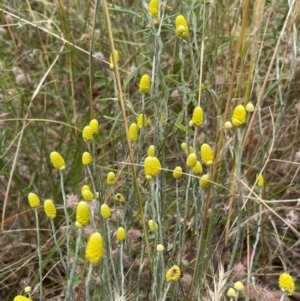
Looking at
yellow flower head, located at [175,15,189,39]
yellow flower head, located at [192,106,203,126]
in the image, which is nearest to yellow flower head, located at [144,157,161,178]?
yellow flower head, located at [192,106,203,126]

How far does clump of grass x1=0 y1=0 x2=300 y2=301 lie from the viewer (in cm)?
92

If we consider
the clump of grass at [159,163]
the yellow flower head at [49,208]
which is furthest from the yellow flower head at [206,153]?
the yellow flower head at [49,208]

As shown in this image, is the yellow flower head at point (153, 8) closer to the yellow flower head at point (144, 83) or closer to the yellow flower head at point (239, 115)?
the yellow flower head at point (144, 83)

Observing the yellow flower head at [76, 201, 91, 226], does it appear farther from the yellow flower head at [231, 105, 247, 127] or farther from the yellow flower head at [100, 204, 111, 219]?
the yellow flower head at [231, 105, 247, 127]

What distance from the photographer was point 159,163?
0.86m

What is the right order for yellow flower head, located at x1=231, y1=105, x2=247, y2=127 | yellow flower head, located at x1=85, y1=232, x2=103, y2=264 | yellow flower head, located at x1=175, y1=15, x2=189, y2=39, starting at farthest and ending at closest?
yellow flower head, located at x1=175, y1=15, x2=189, y2=39 < yellow flower head, located at x1=231, y1=105, x2=247, y2=127 < yellow flower head, located at x1=85, y1=232, x2=103, y2=264

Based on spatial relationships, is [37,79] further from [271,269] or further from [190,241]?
[271,269]

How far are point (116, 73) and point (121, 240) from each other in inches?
10.6

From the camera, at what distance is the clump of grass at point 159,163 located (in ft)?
3.02

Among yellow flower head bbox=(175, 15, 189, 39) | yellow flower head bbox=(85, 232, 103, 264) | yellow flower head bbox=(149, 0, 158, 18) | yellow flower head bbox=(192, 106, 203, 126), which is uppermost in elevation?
Answer: yellow flower head bbox=(149, 0, 158, 18)

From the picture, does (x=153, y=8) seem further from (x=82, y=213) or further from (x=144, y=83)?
(x=82, y=213)

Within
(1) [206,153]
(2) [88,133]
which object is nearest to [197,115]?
(1) [206,153]

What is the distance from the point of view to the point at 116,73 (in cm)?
92

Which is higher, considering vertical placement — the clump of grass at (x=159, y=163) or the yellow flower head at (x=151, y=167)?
the yellow flower head at (x=151, y=167)
